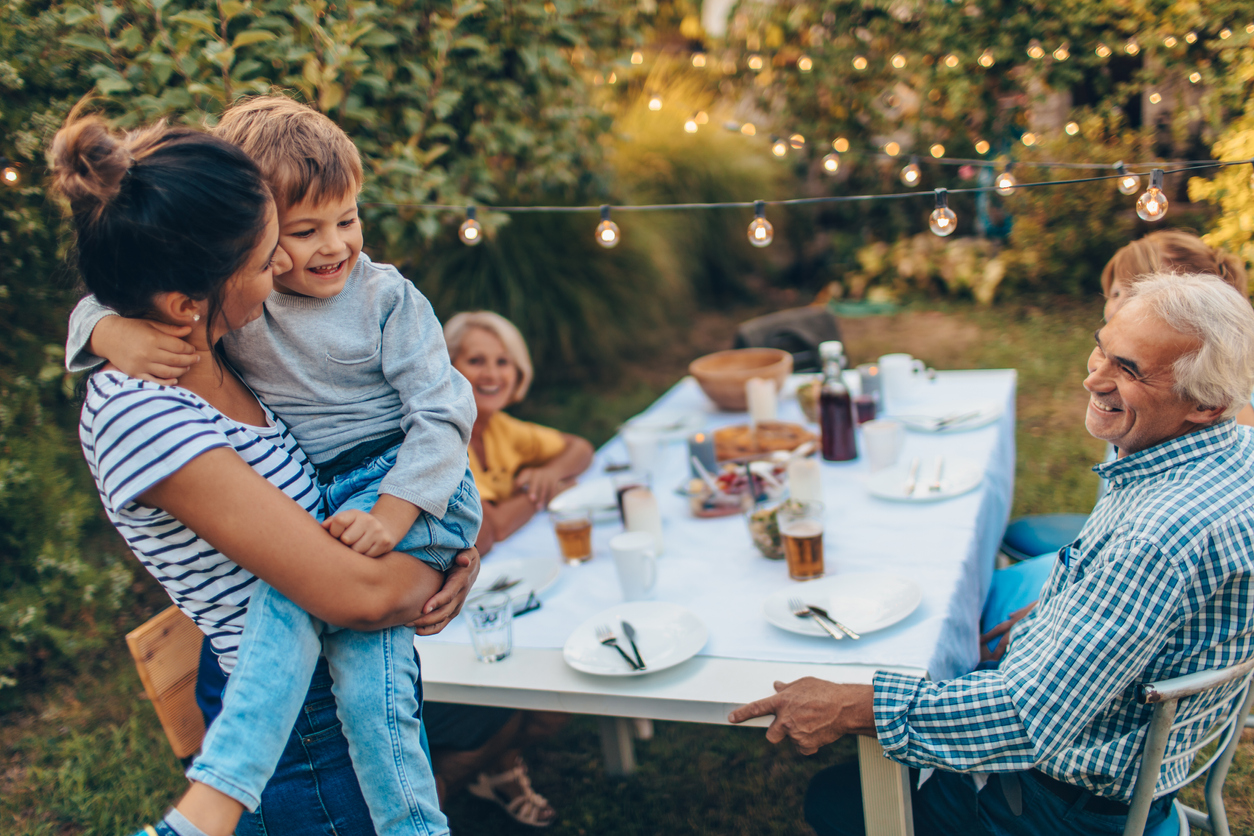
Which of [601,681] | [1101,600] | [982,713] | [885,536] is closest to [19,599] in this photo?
[601,681]

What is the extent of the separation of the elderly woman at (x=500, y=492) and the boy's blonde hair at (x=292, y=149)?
99 centimetres

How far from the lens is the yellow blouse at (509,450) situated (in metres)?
2.85

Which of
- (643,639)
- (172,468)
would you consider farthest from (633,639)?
(172,468)

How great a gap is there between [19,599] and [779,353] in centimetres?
309

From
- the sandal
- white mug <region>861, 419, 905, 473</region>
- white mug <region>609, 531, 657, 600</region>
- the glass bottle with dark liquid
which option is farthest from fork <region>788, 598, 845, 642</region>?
the sandal

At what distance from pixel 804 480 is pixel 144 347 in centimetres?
168

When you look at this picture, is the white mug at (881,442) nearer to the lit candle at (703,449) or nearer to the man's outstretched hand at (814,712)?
the lit candle at (703,449)

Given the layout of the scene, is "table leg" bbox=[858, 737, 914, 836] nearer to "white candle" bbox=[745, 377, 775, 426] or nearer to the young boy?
the young boy

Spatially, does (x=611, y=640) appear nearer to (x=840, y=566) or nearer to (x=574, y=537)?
(x=574, y=537)

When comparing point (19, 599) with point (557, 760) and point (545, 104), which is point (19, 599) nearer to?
point (557, 760)

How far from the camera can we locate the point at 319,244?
138 cm

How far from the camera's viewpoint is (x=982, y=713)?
1.41 m

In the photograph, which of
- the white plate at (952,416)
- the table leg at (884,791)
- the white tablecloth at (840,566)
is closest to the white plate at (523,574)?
the white tablecloth at (840,566)

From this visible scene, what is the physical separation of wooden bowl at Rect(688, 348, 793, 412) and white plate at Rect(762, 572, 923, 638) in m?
1.48
